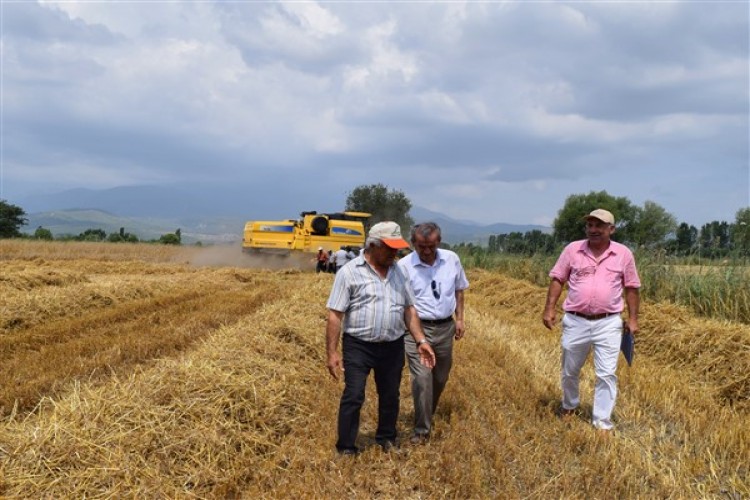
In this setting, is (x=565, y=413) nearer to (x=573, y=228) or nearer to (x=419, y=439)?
(x=419, y=439)

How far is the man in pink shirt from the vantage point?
492cm

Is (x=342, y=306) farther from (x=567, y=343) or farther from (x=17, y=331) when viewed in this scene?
(x=17, y=331)

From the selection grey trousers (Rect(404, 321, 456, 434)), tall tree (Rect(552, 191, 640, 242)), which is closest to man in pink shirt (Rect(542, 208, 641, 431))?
grey trousers (Rect(404, 321, 456, 434))

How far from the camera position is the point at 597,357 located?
A: 5035 mm

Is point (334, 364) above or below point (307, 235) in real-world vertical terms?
below

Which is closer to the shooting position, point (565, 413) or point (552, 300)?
point (565, 413)

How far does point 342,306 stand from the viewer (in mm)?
4195

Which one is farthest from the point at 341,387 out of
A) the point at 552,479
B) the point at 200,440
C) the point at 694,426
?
the point at 694,426

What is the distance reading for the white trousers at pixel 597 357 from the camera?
486cm

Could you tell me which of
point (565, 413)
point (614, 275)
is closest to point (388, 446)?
point (565, 413)

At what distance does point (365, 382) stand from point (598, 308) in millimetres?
2167

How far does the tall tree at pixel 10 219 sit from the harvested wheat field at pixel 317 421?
185 feet

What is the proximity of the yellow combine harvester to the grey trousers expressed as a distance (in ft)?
57.0

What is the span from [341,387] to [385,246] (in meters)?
2.28
